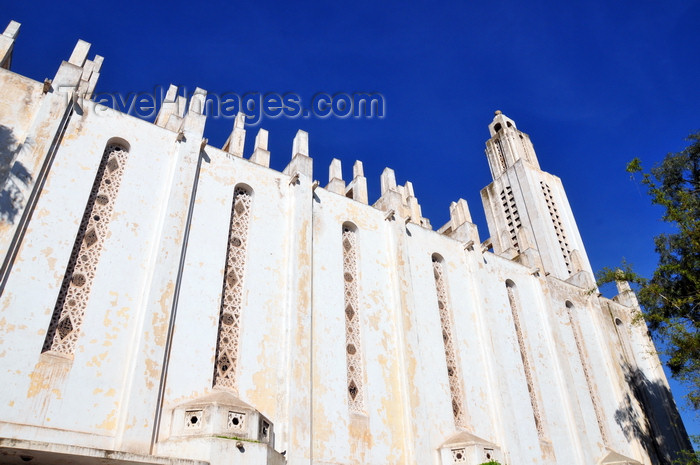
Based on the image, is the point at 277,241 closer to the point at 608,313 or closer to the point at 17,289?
the point at 17,289

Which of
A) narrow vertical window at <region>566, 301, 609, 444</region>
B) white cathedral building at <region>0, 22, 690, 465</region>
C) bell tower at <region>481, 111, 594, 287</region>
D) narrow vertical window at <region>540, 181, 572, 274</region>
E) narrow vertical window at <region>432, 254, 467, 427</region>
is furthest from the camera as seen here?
narrow vertical window at <region>540, 181, 572, 274</region>

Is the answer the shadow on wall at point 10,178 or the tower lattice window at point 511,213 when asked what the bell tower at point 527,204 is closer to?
the tower lattice window at point 511,213

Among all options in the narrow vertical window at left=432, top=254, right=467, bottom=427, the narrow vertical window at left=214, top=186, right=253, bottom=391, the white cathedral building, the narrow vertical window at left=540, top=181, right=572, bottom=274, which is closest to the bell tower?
the narrow vertical window at left=540, top=181, right=572, bottom=274

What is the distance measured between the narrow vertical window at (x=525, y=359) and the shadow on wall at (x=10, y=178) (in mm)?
13896

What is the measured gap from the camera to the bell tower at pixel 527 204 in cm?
2608

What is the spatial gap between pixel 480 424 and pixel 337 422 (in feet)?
15.2

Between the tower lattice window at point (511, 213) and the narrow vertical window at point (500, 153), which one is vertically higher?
the narrow vertical window at point (500, 153)

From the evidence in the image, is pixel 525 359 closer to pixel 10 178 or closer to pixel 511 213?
pixel 511 213

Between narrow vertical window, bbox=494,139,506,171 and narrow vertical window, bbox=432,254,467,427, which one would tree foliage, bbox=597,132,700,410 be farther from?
narrow vertical window, bbox=494,139,506,171

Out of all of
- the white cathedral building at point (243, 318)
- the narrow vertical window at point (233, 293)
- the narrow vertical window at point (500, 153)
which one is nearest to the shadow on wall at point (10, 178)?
the white cathedral building at point (243, 318)

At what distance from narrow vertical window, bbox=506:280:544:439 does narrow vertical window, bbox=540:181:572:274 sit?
31.8 ft

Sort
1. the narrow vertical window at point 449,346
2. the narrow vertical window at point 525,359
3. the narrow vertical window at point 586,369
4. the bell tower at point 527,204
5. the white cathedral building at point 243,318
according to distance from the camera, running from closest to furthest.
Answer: the white cathedral building at point 243,318
the narrow vertical window at point 449,346
the narrow vertical window at point 525,359
the narrow vertical window at point 586,369
the bell tower at point 527,204

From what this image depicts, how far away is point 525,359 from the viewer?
16.4 metres

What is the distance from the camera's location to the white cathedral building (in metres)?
8.61
